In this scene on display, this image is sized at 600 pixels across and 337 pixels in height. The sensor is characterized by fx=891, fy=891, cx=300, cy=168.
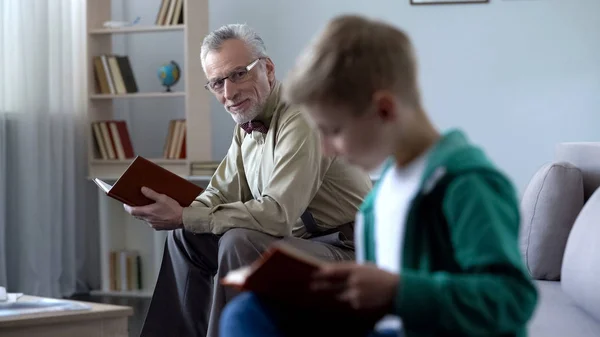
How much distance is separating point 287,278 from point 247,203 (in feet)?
4.74

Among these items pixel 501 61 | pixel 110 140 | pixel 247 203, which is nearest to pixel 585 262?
pixel 247 203

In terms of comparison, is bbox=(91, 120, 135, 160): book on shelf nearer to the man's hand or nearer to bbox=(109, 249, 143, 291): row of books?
bbox=(109, 249, 143, 291): row of books

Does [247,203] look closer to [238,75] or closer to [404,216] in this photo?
[238,75]

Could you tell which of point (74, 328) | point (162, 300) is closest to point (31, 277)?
point (162, 300)

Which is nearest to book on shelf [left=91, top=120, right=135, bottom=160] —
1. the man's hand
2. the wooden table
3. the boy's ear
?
the man's hand

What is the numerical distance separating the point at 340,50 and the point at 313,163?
4.64 feet

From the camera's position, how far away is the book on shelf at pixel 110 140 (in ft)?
15.1

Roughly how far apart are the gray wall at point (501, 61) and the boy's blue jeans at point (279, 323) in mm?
3632

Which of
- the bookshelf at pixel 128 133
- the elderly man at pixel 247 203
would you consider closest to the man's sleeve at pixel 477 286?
the elderly man at pixel 247 203

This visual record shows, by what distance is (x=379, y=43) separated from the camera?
1104mm

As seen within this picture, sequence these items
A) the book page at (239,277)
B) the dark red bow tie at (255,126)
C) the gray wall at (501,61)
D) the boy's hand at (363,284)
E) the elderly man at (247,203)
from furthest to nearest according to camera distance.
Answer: the gray wall at (501,61) < the dark red bow tie at (255,126) < the elderly man at (247,203) < the book page at (239,277) < the boy's hand at (363,284)

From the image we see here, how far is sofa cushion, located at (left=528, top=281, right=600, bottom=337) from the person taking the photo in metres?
1.87

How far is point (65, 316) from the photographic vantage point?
2.16 meters

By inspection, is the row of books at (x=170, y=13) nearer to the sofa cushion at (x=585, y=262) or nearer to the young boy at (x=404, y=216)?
the sofa cushion at (x=585, y=262)
